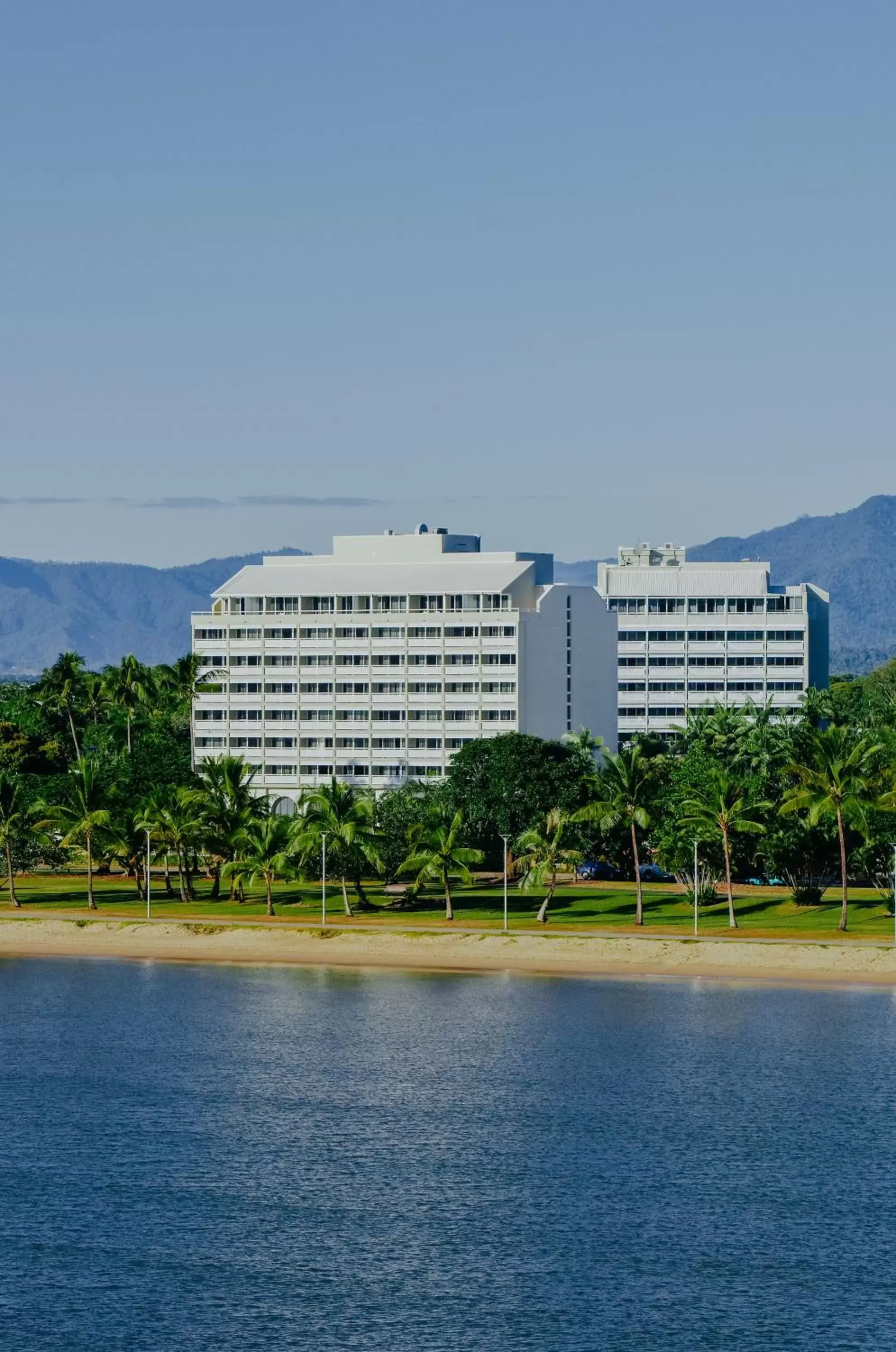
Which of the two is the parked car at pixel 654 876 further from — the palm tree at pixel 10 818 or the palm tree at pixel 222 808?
the palm tree at pixel 10 818

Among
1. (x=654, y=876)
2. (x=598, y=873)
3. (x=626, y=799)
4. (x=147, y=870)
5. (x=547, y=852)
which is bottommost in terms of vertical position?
(x=654, y=876)

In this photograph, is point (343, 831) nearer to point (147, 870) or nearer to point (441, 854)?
point (441, 854)

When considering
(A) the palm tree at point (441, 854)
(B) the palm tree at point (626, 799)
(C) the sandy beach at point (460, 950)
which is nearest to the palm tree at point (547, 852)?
(B) the palm tree at point (626, 799)

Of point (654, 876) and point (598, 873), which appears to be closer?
point (598, 873)

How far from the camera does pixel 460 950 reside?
423 feet

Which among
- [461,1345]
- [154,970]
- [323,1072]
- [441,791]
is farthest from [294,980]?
[461,1345]

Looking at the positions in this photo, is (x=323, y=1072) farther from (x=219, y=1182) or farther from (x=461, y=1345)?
(x=461, y=1345)

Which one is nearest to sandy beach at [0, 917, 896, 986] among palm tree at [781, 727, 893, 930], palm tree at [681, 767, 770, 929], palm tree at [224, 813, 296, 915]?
palm tree at [224, 813, 296, 915]

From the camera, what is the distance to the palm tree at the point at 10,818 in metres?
155

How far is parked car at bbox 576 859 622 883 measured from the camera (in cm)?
15888

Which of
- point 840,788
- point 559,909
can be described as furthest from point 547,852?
point 840,788

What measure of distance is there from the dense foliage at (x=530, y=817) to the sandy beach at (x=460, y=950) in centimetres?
641

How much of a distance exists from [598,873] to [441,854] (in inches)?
1059

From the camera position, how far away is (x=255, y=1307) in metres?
61.7
